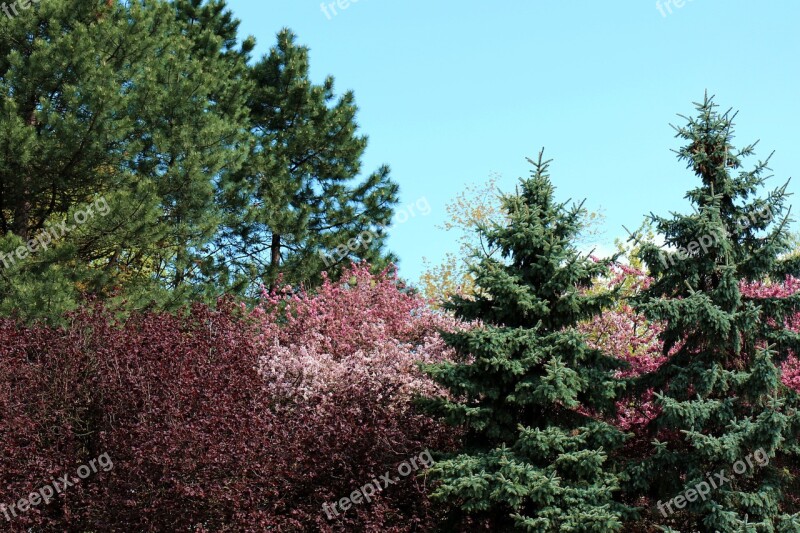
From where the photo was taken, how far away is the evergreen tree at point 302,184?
2386 cm

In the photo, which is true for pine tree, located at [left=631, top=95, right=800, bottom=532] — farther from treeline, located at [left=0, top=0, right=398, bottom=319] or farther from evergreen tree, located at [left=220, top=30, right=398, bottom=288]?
evergreen tree, located at [left=220, top=30, right=398, bottom=288]

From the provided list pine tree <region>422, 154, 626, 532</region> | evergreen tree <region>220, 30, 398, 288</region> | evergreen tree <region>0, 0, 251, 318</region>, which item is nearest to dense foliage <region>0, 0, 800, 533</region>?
pine tree <region>422, 154, 626, 532</region>

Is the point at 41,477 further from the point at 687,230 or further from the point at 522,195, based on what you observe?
the point at 687,230

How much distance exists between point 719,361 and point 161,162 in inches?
515

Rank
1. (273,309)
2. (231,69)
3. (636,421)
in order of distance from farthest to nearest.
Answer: (231,69) < (273,309) < (636,421)

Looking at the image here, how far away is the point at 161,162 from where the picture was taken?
1959 centimetres

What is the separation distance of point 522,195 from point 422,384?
3290mm

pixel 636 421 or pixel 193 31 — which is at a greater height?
pixel 193 31

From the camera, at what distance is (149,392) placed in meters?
11.0

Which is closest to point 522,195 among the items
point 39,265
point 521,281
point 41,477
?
point 521,281

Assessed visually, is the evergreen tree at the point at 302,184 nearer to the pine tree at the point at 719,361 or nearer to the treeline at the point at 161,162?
the treeline at the point at 161,162

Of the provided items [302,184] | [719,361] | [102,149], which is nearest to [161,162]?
[102,149]

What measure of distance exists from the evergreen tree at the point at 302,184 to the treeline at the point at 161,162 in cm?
4

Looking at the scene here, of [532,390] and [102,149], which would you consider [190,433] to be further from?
[102,149]
